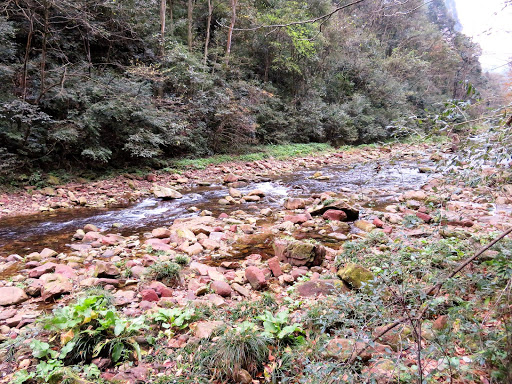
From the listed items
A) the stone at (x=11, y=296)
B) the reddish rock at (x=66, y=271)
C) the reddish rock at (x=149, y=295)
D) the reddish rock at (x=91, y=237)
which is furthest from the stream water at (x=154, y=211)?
the reddish rock at (x=149, y=295)

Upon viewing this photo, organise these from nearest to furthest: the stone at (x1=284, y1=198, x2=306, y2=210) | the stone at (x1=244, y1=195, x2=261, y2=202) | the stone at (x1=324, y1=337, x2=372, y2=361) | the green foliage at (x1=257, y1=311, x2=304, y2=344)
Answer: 1. the stone at (x1=324, y1=337, x2=372, y2=361)
2. the green foliage at (x1=257, y1=311, x2=304, y2=344)
3. the stone at (x1=284, y1=198, x2=306, y2=210)
4. the stone at (x1=244, y1=195, x2=261, y2=202)

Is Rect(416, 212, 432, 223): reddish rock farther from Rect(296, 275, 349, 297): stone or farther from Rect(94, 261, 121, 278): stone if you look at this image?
Rect(94, 261, 121, 278): stone

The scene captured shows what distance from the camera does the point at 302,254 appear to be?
3619 millimetres

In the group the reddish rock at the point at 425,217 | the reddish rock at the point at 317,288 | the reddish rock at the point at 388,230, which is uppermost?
the reddish rock at the point at 425,217

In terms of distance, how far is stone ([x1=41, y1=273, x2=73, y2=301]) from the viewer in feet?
9.42

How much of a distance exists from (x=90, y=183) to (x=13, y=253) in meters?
4.41

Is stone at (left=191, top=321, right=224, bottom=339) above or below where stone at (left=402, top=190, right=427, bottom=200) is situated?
below

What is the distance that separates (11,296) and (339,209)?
5.35 m

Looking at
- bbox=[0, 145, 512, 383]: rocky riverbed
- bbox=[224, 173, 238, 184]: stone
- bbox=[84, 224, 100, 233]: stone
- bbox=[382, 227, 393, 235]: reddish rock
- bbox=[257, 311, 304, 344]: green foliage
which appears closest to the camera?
bbox=[257, 311, 304, 344]: green foliage

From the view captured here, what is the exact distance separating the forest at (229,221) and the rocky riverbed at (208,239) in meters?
0.03

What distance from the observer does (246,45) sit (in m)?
15.9

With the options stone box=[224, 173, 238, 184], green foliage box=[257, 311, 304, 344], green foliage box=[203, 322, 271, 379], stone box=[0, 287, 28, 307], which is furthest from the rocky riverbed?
stone box=[224, 173, 238, 184]

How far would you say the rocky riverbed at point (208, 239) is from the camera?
2.29m

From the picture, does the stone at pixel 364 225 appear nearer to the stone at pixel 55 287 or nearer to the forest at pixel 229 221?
the forest at pixel 229 221
